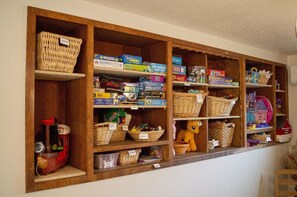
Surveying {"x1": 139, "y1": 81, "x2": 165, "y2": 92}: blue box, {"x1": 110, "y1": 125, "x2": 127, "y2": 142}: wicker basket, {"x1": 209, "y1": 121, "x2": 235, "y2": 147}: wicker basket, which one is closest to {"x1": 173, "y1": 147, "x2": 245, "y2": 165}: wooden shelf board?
{"x1": 209, "y1": 121, "x2": 235, "y2": 147}: wicker basket

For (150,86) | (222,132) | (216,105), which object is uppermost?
(150,86)


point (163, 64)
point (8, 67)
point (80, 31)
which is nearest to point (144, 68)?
point (163, 64)

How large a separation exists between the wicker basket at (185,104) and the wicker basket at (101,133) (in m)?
0.75

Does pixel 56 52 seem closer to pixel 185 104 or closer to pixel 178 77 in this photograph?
pixel 178 77

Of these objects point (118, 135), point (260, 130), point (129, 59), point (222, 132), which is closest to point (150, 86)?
point (129, 59)

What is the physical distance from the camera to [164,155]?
2236 mm

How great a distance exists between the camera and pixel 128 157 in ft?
6.74

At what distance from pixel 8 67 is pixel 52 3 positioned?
20.5 inches

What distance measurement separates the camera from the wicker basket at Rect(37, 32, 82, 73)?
1611 mm

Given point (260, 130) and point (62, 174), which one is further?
point (260, 130)

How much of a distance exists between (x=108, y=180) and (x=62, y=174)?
347mm

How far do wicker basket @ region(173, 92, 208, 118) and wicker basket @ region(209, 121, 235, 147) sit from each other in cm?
63

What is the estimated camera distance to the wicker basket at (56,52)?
1.61m

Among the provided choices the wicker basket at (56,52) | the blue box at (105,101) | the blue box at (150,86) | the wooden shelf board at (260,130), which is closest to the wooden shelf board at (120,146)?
the blue box at (105,101)
